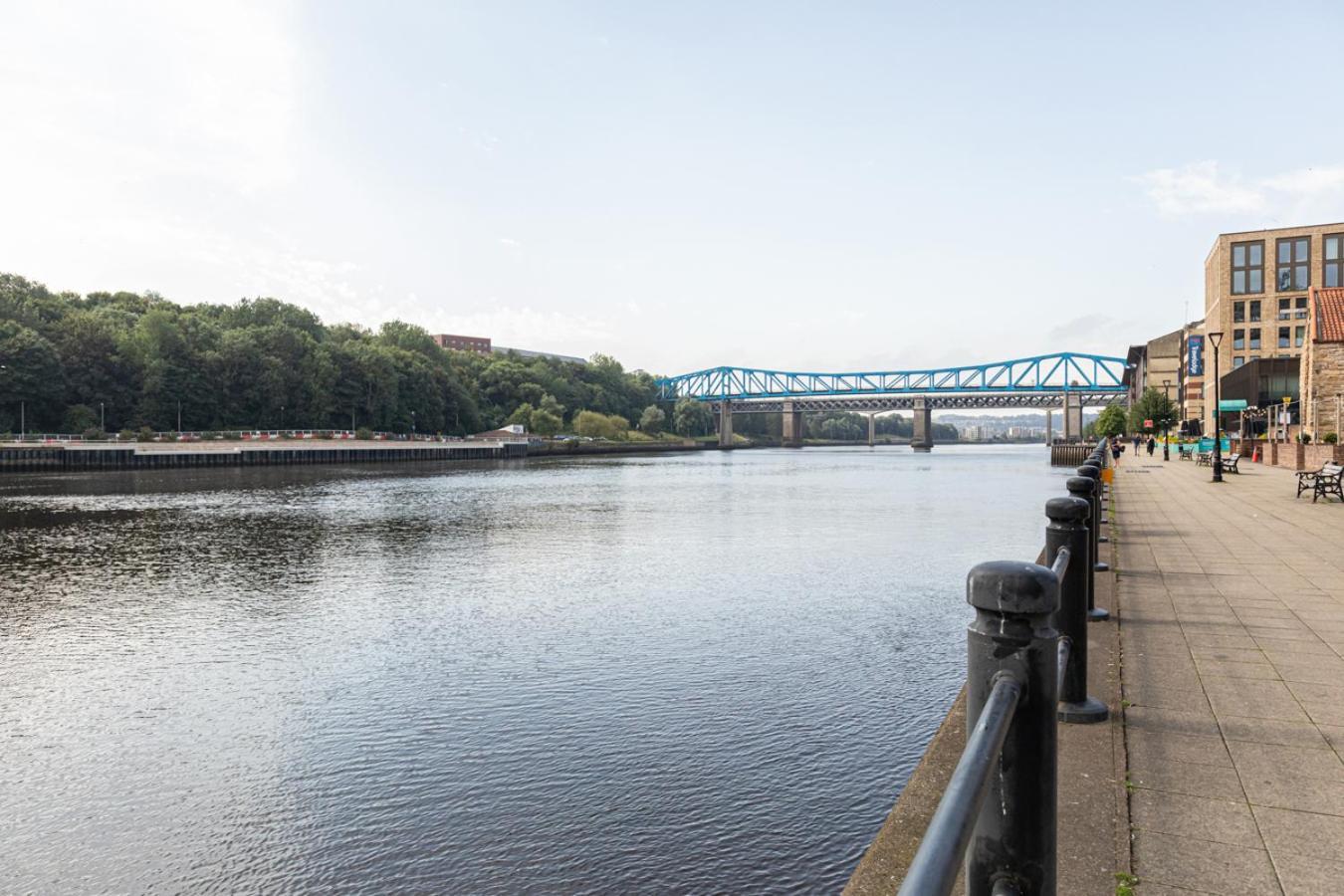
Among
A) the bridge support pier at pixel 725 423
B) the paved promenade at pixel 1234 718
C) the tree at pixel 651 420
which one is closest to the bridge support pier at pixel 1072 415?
the bridge support pier at pixel 725 423

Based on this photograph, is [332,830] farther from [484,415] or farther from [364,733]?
[484,415]

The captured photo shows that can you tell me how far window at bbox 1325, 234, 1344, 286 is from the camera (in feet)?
268

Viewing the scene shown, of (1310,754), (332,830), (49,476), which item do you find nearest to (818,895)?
(1310,754)

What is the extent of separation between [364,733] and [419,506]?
27665 millimetres

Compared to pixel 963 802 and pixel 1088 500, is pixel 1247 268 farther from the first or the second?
pixel 963 802

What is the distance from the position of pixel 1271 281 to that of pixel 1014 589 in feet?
325

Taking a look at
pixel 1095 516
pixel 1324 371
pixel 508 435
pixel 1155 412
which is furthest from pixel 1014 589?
pixel 508 435

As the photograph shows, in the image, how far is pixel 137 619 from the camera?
1412 cm

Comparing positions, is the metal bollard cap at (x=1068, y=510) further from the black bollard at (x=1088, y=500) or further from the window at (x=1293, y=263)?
the window at (x=1293, y=263)

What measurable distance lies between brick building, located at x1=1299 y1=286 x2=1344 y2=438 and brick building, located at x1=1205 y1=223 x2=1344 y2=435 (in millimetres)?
48019

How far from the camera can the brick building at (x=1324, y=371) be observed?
3700cm

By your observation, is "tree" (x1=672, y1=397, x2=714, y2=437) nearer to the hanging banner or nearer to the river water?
the hanging banner

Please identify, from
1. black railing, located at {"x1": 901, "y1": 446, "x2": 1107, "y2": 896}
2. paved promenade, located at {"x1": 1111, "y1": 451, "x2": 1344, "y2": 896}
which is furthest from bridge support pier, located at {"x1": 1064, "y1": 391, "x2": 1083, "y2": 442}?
black railing, located at {"x1": 901, "y1": 446, "x2": 1107, "y2": 896}

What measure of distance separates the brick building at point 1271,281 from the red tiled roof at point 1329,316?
149 ft
